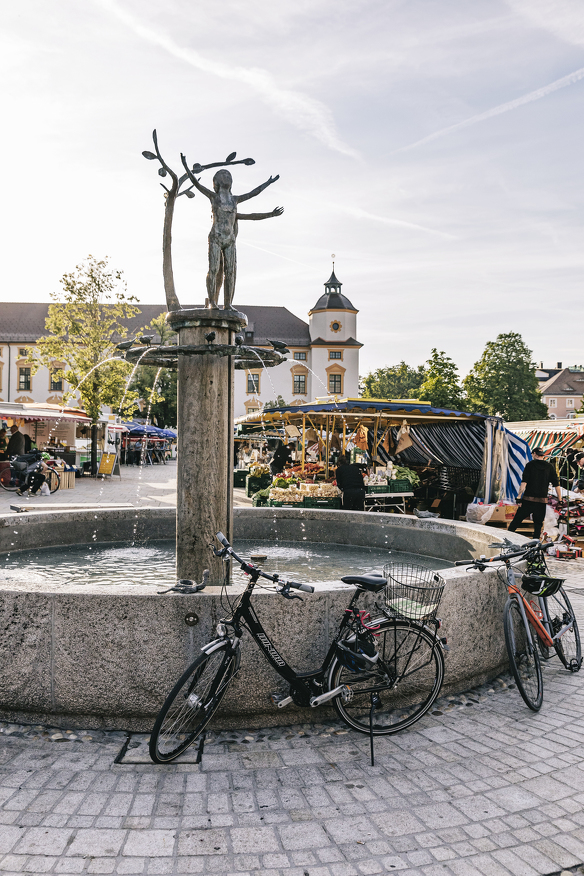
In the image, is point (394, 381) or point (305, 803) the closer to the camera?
point (305, 803)

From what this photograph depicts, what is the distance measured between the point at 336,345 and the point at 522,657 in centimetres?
6573

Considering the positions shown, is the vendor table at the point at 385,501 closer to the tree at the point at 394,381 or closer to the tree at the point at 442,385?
the tree at the point at 442,385

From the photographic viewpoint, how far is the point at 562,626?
17.2 ft

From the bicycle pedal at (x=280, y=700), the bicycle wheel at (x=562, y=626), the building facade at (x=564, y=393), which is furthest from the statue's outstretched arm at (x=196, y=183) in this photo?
the building facade at (x=564, y=393)

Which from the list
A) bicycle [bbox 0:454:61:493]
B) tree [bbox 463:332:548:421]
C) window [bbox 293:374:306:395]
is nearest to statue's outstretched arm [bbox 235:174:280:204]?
bicycle [bbox 0:454:61:493]

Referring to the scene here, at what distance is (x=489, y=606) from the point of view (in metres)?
4.66

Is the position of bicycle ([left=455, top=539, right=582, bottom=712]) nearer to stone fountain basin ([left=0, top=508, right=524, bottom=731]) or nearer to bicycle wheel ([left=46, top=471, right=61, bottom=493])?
stone fountain basin ([left=0, top=508, right=524, bottom=731])

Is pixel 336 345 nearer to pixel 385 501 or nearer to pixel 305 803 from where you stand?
pixel 385 501

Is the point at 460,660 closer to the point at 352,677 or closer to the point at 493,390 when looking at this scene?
the point at 352,677

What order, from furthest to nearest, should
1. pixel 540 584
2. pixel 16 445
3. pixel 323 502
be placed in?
1. pixel 16 445
2. pixel 323 502
3. pixel 540 584

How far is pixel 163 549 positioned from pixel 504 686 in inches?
181

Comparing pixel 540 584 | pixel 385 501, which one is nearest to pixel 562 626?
pixel 540 584

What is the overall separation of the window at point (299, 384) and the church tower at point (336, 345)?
4.83ft

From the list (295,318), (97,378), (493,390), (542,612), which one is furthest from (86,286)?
(295,318)
